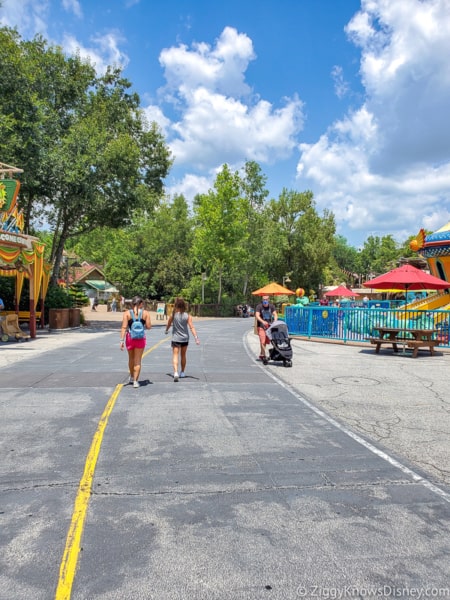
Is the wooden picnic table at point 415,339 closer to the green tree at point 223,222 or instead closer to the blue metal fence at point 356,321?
the blue metal fence at point 356,321

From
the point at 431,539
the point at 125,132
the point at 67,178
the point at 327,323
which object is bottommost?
the point at 431,539

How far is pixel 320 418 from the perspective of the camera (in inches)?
263

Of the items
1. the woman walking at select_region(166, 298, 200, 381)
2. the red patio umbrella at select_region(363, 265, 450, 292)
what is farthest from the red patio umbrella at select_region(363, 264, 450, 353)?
the woman walking at select_region(166, 298, 200, 381)

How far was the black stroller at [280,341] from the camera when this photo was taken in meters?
11.6

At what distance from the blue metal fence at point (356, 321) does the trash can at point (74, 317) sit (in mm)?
11441

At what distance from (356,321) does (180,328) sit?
9440 millimetres

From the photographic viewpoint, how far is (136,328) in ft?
27.9

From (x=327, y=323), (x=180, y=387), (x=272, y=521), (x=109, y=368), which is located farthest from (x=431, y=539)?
(x=327, y=323)

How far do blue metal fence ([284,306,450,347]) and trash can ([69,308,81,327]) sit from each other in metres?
11.4

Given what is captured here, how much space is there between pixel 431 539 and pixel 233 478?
1722 mm

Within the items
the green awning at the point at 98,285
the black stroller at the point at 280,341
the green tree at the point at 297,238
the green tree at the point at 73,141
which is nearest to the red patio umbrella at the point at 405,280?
the black stroller at the point at 280,341

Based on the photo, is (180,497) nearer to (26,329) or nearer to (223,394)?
(223,394)

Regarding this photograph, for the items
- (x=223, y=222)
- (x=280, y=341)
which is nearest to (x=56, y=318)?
(x=280, y=341)

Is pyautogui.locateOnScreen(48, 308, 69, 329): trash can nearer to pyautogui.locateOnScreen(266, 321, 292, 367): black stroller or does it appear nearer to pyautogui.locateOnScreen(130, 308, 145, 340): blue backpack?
pyautogui.locateOnScreen(266, 321, 292, 367): black stroller
